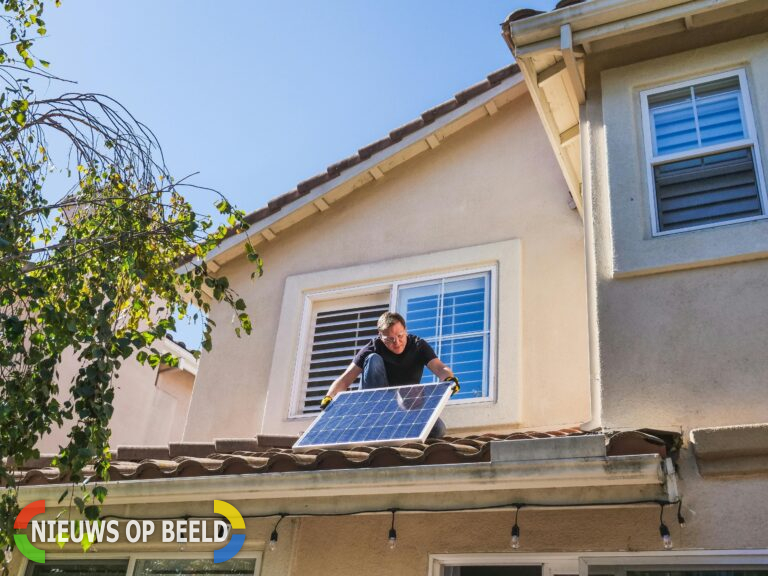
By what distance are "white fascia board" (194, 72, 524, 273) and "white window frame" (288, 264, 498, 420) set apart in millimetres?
1131

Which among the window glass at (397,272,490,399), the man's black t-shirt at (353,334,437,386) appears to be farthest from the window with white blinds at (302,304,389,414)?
the man's black t-shirt at (353,334,437,386)

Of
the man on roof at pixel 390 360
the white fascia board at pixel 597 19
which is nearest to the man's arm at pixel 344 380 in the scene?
the man on roof at pixel 390 360

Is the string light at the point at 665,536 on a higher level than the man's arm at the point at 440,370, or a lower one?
lower

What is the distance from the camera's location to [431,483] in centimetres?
544

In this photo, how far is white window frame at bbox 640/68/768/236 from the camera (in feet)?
21.4

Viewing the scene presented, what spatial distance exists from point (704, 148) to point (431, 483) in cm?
361

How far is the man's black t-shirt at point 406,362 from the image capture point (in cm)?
764

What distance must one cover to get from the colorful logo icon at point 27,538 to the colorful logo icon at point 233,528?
1.59 metres

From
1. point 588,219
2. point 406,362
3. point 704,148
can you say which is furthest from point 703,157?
point 406,362

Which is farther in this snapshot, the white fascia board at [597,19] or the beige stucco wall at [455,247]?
the beige stucco wall at [455,247]

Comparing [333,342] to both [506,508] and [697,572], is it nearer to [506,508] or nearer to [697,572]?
[506,508]

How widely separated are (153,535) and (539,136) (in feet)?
19.0

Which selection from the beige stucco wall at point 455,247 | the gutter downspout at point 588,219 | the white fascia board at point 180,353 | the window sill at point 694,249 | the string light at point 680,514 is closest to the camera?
the string light at point 680,514

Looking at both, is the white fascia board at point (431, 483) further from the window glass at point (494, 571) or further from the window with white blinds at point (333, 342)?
the window with white blinds at point (333, 342)
